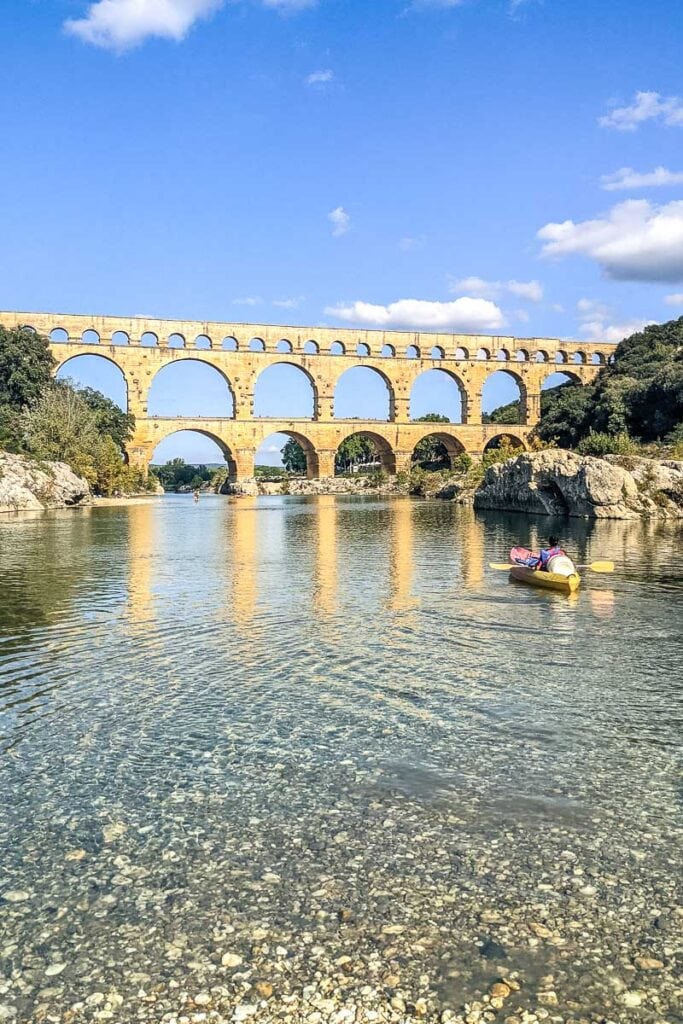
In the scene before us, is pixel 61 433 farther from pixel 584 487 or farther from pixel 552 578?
pixel 552 578

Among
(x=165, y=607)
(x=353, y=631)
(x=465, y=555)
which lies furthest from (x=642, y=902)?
(x=465, y=555)

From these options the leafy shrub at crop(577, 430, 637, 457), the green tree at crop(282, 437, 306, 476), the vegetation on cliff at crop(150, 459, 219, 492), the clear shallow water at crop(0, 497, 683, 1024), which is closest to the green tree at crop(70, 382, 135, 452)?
the leafy shrub at crop(577, 430, 637, 457)

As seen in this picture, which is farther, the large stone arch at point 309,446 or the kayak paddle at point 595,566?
the large stone arch at point 309,446

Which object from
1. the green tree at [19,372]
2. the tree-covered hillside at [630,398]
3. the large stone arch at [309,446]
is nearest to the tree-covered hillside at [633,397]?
the tree-covered hillside at [630,398]

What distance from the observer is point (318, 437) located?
213 ft

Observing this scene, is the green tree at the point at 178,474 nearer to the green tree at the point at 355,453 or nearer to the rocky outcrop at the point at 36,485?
the green tree at the point at 355,453

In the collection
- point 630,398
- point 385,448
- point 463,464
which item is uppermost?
point 630,398

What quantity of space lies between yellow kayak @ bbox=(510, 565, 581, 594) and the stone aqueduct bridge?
50.3 meters

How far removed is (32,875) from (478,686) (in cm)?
415

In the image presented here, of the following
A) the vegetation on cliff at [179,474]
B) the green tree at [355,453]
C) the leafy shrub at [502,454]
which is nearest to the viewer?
the leafy shrub at [502,454]

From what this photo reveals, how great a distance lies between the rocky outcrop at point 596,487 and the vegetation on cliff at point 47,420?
75.1 ft

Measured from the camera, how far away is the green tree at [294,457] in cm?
9912

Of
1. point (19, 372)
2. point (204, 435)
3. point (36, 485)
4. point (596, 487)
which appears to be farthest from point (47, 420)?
point (596, 487)

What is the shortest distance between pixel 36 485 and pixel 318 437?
31.6 m
